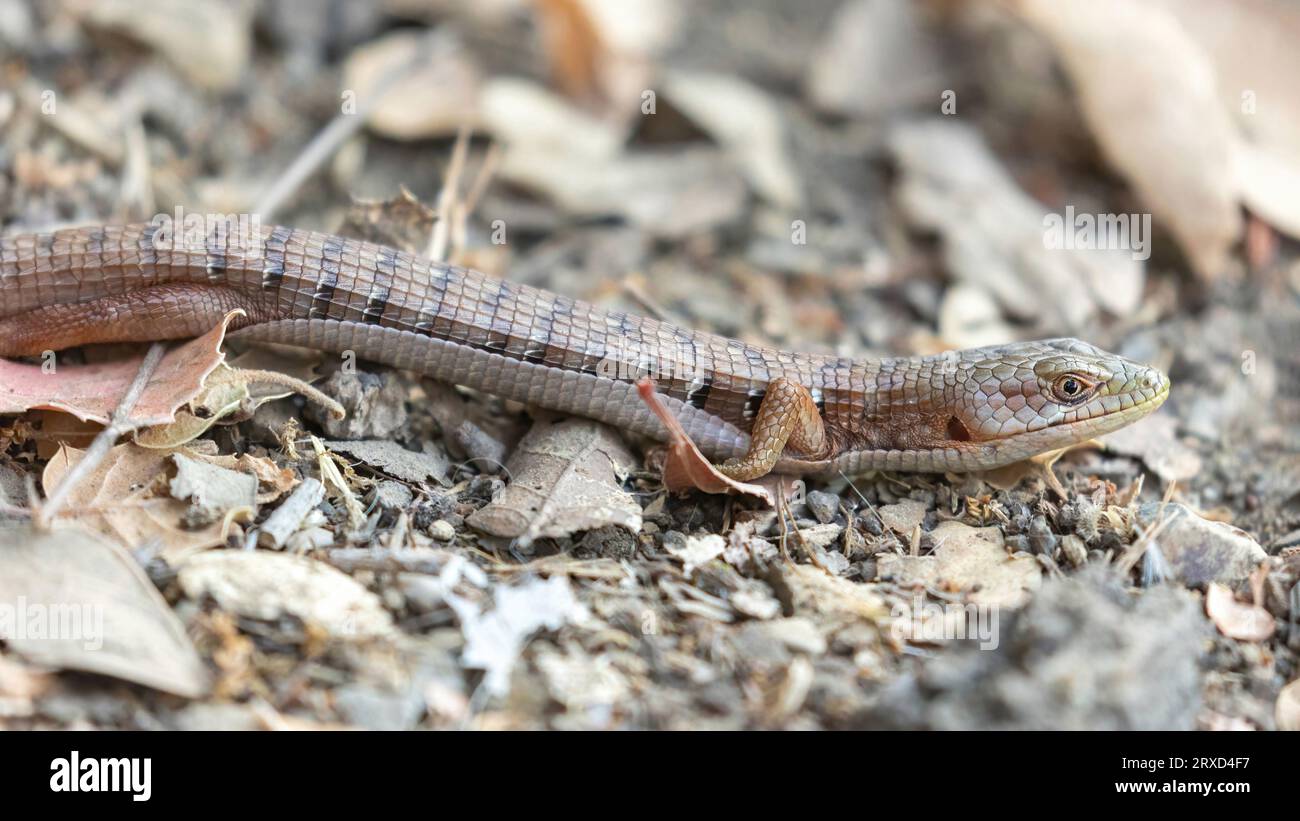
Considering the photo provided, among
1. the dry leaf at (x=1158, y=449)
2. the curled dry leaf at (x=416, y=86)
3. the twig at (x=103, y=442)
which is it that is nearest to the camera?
the twig at (x=103, y=442)

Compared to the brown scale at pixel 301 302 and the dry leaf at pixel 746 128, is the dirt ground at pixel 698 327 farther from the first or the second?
the brown scale at pixel 301 302

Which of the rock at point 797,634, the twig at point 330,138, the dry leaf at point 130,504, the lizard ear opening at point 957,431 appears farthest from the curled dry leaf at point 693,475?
the twig at point 330,138

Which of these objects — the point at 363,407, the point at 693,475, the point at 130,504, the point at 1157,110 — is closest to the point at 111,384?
the point at 130,504

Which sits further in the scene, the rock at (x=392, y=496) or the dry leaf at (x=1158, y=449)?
the dry leaf at (x=1158, y=449)

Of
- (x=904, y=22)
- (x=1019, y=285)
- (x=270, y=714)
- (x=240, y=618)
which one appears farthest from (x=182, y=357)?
(x=904, y=22)

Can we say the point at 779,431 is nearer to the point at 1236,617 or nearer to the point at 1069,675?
the point at 1069,675

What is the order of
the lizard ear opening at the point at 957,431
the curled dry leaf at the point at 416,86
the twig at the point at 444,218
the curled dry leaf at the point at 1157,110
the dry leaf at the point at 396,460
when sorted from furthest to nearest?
the curled dry leaf at the point at 416,86
the curled dry leaf at the point at 1157,110
the twig at the point at 444,218
the lizard ear opening at the point at 957,431
the dry leaf at the point at 396,460
